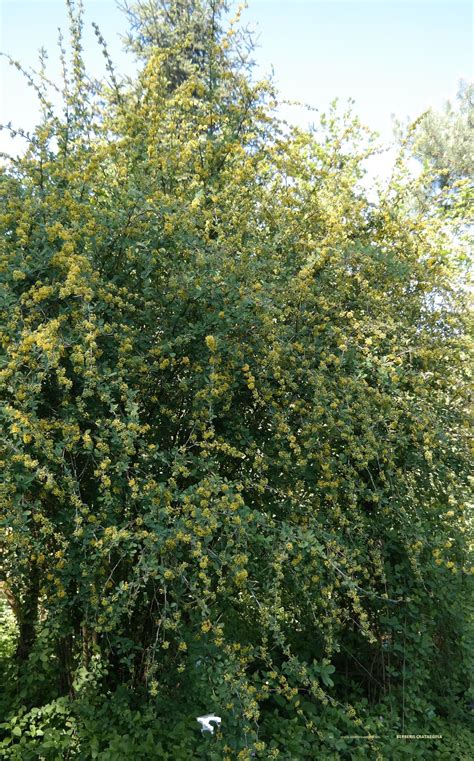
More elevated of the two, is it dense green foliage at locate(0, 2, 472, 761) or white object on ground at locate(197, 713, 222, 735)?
dense green foliage at locate(0, 2, 472, 761)

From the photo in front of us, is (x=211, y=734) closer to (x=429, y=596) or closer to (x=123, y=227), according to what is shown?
(x=429, y=596)

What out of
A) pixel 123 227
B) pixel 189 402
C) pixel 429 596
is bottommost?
pixel 429 596

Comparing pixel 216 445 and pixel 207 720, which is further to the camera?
pixel 207 720

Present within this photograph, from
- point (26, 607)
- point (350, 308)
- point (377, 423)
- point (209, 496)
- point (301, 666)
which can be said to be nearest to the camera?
point (209, 496)

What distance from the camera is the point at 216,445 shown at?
2.96 m

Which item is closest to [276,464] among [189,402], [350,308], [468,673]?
[189,402]

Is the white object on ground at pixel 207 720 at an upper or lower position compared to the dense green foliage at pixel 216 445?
lower

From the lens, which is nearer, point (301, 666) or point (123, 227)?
point (301, 666)

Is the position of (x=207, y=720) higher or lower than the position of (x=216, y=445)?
lower

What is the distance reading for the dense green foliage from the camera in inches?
106

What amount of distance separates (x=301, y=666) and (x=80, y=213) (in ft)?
7.46

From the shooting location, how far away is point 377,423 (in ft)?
10.9

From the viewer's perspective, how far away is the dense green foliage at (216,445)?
2.70 meters

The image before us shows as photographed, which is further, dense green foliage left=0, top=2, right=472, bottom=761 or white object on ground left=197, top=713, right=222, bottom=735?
A: white object on ground left=197, top=713, right=222, bottom=735
